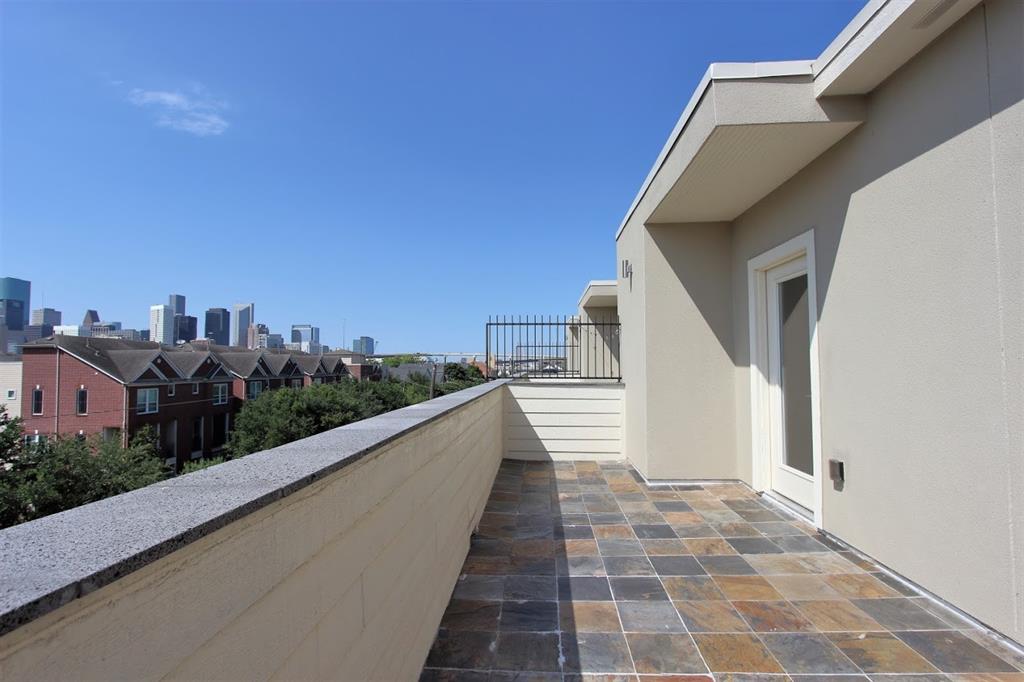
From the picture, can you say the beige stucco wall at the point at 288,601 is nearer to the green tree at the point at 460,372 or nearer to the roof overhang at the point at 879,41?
the roof overhang at the point at 879,41

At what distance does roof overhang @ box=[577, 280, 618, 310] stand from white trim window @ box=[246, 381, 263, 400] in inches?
1548

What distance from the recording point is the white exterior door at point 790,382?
4184mm

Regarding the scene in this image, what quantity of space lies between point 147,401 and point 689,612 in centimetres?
3811

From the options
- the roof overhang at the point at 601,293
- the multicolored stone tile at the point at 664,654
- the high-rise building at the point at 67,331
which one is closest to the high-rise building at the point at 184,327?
the high-rise building at the point at 67,331

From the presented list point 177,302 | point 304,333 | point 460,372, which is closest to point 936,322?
point 460,372

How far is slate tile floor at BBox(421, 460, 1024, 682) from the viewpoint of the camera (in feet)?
7.23

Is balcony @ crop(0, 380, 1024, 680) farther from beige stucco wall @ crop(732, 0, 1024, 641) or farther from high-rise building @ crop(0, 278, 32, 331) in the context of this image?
high-rise building @ crop(0, 278, 32, 331)

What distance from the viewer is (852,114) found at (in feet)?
10.8

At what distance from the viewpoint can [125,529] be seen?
2.41 ft

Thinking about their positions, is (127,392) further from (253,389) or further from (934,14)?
(934,14)

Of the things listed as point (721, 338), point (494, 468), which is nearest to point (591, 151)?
point (721, 338)

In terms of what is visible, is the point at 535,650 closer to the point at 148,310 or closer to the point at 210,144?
the point at 210,144

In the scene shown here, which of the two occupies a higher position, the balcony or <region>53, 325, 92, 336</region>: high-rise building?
<region>53, 325, 92, 336</region>: high-rise building

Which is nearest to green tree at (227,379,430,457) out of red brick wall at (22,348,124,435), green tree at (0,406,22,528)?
red brick wall at (22,348,124,435)
